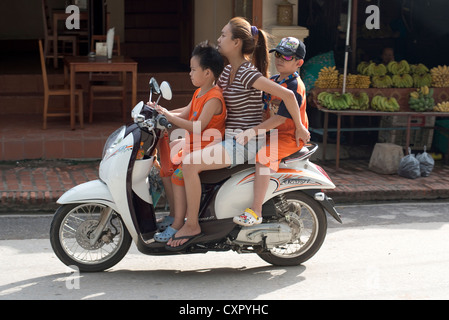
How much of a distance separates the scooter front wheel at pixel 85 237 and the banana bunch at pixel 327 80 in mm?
4513

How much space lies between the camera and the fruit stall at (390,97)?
8875 mm

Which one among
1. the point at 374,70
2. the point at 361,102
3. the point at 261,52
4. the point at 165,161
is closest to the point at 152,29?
the point at 374,70

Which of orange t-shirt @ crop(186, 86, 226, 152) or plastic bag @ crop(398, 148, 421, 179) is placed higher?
orange t-shirt @ crop(186, 86, 226, 152)

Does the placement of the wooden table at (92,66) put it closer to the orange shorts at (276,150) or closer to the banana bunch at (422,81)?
the banana bunch at (422,81)

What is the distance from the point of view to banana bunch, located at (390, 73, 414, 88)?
929 cm

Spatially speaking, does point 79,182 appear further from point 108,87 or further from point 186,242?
point 186,242

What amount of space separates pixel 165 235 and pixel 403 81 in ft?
17.0

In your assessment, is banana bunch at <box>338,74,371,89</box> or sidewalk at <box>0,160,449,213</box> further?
banana bunch at <box>338,74,371,89</box>

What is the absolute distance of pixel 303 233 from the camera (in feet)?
17.8

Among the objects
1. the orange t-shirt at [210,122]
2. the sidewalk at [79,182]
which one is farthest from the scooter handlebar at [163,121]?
the sidewalk at [79,182]

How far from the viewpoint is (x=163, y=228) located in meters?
5.30

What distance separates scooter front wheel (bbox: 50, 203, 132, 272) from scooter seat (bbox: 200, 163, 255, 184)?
2.21 ft

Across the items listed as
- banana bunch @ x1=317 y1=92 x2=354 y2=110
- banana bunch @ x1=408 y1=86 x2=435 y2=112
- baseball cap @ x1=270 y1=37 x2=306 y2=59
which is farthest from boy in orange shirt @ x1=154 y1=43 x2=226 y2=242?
banana bunch @ x1=408 y1=86 x2=435 y2=112

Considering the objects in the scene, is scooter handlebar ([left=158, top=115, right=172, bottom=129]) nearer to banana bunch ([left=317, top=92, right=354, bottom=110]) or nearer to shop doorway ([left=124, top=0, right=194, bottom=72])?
banana bunch ([left=317, top=92, right=354, bottom=110])
